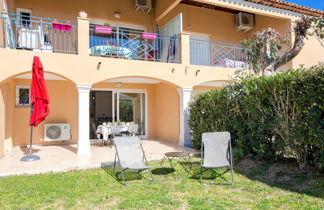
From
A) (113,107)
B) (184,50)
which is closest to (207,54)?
(184,50)

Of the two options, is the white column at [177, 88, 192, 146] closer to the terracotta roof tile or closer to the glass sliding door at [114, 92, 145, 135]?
the glass sliding door at [114, 92, 145, 135]

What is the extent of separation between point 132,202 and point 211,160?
2.16 metres

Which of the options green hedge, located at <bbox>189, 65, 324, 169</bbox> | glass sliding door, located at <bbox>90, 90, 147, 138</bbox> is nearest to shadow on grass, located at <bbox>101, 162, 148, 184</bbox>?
green hedge, located at <bbox>189, 65, 324, 169</bbox>

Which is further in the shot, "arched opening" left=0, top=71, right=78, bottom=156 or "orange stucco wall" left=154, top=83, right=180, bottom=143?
"orange stucco wall" left=154, top=83, right=180, bottom=143

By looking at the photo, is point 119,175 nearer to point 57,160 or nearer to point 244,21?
point 57,160

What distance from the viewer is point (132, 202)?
403 cm

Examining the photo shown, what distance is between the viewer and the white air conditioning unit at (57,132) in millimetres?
9820

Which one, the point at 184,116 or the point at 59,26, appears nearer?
the point at 59,26

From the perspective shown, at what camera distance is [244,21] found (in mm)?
13055

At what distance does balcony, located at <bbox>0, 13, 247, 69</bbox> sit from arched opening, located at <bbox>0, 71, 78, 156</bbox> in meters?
1.29

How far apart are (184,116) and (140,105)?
10.6 ft

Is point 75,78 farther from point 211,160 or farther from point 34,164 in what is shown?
point 211,160

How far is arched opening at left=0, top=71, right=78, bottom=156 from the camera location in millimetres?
9023

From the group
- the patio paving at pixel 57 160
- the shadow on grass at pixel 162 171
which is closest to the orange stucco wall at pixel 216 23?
the patio paving at pixel 57 160
